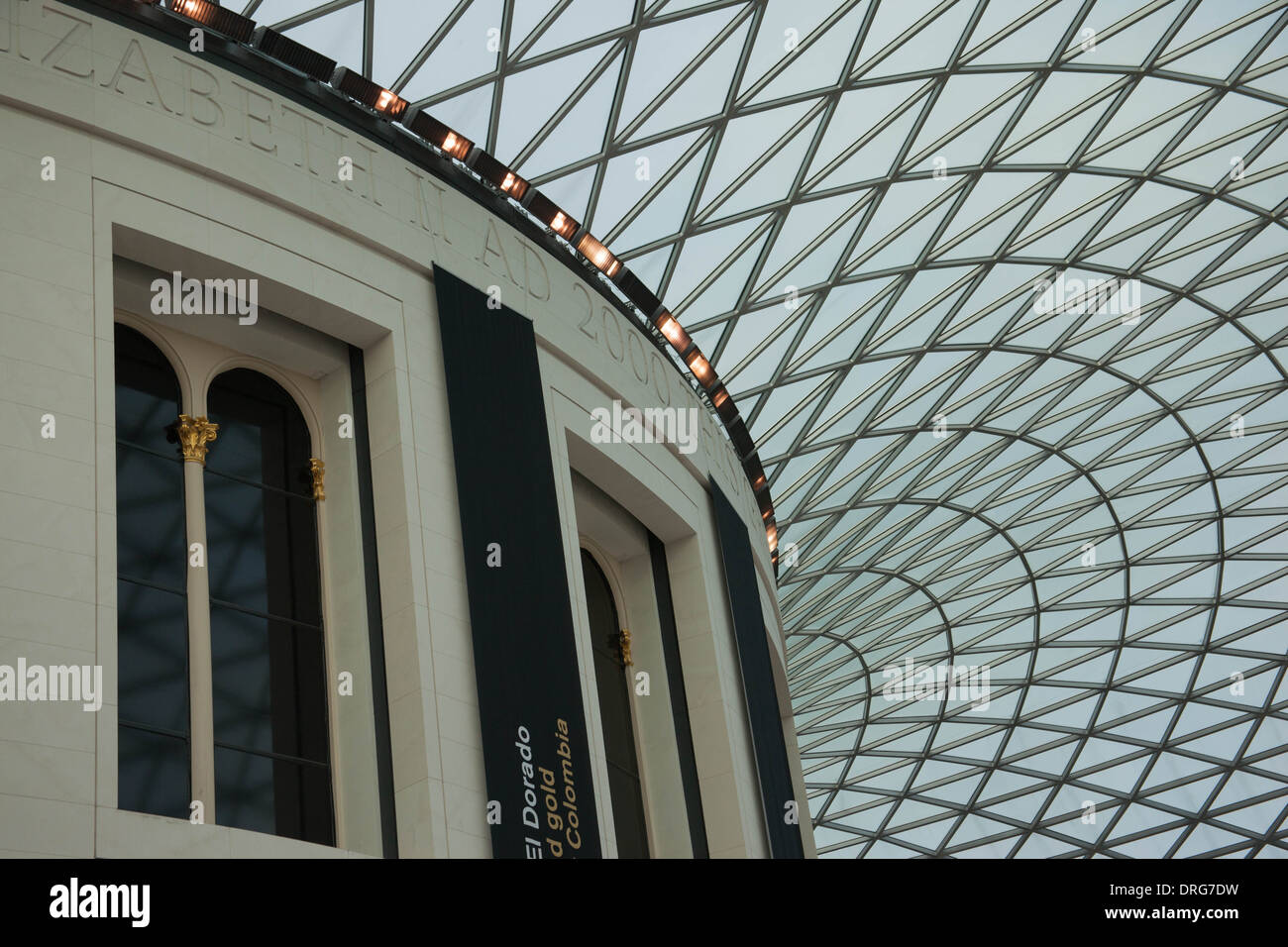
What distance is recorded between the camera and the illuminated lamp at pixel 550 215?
23.1m

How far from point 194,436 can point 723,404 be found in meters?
14.2

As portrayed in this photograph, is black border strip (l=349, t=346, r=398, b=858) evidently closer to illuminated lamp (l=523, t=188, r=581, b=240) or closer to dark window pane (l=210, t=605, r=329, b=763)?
dark window pane (l=210, t=605, r=329, b=763)

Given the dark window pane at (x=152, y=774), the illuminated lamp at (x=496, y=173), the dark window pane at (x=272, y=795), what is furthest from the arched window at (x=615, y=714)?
the dark window pane at (x=152, y=774)

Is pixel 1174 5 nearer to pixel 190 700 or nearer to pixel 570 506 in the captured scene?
pixel 570 506

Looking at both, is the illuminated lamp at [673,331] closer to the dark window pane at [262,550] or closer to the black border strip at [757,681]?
the black border strip at [757,681]

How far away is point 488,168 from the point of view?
22250 mm

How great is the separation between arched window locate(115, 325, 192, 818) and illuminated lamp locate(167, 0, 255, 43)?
167 inches

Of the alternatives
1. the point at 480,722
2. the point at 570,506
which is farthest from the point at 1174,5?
the point at 480,722

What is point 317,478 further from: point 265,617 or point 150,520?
point 150,520

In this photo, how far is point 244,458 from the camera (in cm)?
1781

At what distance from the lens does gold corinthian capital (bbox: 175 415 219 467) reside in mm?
16922

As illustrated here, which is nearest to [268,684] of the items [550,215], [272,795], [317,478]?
[272,795]

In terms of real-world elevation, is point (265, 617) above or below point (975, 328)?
below
